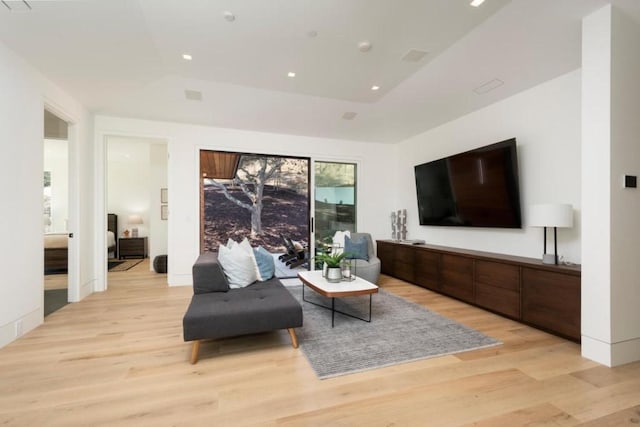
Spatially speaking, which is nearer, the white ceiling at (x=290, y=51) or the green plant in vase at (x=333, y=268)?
the white ceiling at (x=290, y=51)

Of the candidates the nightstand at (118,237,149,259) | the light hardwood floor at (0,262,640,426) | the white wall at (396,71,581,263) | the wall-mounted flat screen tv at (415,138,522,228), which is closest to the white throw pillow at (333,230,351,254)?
the wall-mounted flat screen tv at (415,138,522,228)

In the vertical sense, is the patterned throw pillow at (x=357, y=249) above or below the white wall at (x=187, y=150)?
below

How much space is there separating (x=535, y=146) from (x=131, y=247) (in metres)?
9.19

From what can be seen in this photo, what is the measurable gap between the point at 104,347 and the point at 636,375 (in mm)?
4353

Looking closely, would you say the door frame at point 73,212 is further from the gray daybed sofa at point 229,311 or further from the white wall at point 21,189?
the gray daybed sofa at point 229,311

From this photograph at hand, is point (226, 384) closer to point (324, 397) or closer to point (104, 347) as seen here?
point (324, 397)

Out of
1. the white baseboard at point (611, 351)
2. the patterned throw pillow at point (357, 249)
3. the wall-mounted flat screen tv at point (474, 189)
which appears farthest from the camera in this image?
the patterned throw pillow at point (357, 249)

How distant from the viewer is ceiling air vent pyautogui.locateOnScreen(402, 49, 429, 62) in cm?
305

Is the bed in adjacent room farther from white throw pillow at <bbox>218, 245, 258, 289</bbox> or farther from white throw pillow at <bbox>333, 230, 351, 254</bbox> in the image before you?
white throw pillow at <bbox>333, 230, 351, 254</bbox>

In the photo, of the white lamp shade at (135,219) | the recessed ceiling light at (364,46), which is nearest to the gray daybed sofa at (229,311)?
the recessed ceiling light at (364,46)

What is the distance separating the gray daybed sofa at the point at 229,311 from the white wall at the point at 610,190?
8.11 feet

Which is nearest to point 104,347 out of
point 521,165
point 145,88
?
point 145,88

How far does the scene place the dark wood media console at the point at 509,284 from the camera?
104 inches

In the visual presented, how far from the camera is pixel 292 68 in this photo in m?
3.42
